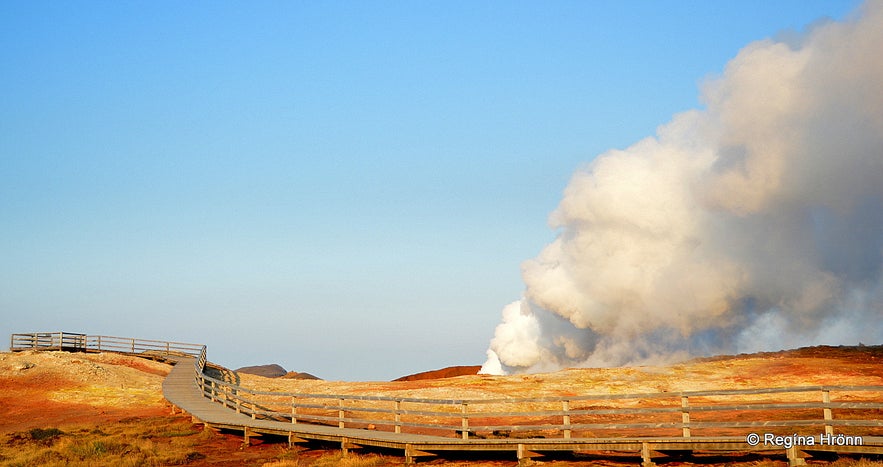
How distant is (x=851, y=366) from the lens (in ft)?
144

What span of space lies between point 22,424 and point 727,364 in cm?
4041

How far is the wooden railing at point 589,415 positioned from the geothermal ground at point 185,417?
3.74 feet

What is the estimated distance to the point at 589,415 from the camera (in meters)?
28.7

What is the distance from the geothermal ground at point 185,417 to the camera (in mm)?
25266

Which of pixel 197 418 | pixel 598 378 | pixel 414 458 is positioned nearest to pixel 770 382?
pixel 598 378

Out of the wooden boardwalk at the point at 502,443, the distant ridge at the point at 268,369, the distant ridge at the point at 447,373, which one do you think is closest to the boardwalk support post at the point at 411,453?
the wooden boardwalk at the point at 502,443

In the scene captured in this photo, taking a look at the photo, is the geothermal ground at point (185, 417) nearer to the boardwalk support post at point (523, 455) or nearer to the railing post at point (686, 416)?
the boardwalk support post at point (523, 455)

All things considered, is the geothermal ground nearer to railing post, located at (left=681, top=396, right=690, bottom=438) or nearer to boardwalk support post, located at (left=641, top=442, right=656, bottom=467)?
railing post, located at (left=681, top=396, right=690, bottom=438)

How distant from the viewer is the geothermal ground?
25266 mm

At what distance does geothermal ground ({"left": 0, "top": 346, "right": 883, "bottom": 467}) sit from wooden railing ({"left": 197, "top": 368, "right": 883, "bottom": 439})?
3.74 ft

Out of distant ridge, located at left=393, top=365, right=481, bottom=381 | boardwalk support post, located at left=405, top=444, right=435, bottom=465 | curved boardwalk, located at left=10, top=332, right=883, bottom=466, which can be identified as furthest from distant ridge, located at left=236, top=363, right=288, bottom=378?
boardwalk support post, located at left=405, top=444, right=435, bottom=465

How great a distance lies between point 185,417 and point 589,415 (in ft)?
63.2

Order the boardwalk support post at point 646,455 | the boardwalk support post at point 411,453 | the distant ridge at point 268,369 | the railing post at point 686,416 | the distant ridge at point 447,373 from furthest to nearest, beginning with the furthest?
the distant ridge at point 268,369 < the distant ridge at point 447,373 < the boardwalk support post at point 411,453 < the railing post at point 686,416 < the boardwalk support post at point 646,455

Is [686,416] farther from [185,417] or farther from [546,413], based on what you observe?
[185,417]
